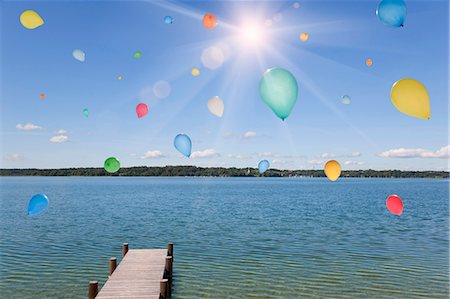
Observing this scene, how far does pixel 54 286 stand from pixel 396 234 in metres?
23.0

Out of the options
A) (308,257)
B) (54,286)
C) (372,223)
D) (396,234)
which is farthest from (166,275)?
(372,223)

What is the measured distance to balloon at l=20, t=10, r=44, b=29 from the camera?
11.9m

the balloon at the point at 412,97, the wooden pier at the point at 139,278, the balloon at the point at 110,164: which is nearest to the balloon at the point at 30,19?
the balloon at the point at 110,164

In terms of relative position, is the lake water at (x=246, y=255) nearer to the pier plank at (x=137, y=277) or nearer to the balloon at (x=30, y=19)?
the pier plank at (x=137, y=277)

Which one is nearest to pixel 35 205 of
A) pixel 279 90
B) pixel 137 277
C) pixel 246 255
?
pixel 137 277

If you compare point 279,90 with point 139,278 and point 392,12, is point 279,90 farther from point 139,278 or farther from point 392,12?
point 139,278

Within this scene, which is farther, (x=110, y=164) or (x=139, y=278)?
(x=110, y=164)

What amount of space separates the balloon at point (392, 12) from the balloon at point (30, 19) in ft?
32.6

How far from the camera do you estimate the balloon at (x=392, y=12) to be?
33.0 ft

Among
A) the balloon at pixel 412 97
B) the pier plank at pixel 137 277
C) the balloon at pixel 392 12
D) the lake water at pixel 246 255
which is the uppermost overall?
the balloon at pixel 392 12

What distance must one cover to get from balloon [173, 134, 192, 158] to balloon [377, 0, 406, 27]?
7501 millimetres

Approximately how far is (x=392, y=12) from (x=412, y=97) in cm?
228

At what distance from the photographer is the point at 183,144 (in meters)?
14.4

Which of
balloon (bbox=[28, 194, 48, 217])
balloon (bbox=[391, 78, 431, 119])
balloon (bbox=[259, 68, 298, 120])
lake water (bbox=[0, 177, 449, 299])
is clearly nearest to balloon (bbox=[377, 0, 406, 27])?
balloon (bbox=[391, 78, 431, 119])
